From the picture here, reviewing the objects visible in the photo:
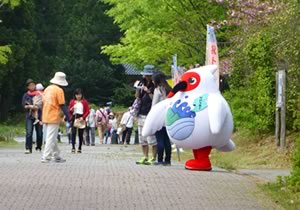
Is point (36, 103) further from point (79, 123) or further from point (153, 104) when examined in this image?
point (153, 104)

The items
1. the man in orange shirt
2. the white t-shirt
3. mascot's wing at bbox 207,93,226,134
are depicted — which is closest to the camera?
mascot's wing at bbox 207,93,226,134

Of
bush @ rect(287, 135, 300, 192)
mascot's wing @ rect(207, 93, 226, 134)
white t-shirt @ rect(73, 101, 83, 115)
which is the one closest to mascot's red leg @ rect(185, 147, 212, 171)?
mascot's wing @ rect(207, 93, 226, 134)

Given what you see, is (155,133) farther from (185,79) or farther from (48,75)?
(48,75)

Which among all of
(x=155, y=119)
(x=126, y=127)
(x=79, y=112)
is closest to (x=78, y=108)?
(x=79, y=112)

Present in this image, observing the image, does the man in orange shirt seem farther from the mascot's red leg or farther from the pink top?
the pink top

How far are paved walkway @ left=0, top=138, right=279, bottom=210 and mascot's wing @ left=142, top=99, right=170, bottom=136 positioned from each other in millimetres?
800

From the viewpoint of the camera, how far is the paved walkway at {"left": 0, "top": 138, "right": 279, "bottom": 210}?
1015 centimetres

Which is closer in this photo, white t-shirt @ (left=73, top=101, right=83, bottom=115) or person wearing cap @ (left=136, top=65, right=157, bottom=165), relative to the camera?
person wearing cap @ (left=136, top=65, right=157, bottom=165)

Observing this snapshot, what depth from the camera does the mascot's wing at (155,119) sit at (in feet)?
50.5

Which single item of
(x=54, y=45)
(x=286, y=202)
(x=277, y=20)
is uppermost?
(x=54, y=45)

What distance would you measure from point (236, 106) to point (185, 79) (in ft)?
30.4

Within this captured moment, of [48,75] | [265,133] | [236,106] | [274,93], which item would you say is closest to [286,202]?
[274,93]

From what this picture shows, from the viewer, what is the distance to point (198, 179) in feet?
43.2

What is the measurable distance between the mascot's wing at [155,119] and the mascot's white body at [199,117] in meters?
0.16
